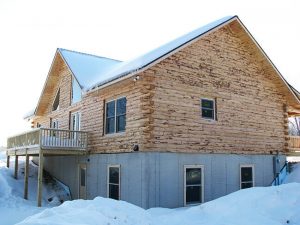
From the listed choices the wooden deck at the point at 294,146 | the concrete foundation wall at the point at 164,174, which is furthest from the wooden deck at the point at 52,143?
the wooden deck at the point at 294,146

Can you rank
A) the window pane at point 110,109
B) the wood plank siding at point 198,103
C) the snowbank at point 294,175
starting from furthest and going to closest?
the snowbank at point 294,175 < the window pane at point 110,109 < the wood plank siding at point 198,103

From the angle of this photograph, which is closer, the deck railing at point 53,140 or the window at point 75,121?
the deck railing at point 53,140

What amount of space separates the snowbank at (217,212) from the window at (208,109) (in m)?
6.24

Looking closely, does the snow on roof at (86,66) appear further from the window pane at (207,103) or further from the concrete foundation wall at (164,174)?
the window pane at (207,103)

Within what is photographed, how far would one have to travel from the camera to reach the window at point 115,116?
17.8 m

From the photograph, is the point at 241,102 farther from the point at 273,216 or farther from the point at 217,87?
the point at 273,216

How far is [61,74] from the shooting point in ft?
85.3

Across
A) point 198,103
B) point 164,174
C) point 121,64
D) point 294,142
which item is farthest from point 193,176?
point 294,142

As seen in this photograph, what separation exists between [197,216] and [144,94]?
656cm

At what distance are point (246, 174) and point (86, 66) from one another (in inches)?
490

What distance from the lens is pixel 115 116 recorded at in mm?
18359

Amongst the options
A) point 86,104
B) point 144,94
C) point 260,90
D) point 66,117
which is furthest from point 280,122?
point 66,117

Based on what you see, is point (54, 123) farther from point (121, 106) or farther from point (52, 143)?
point (121, 106)

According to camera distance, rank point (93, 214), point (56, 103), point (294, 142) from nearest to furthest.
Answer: point (93, 214)
point (294, 142)
point (56, 103)
